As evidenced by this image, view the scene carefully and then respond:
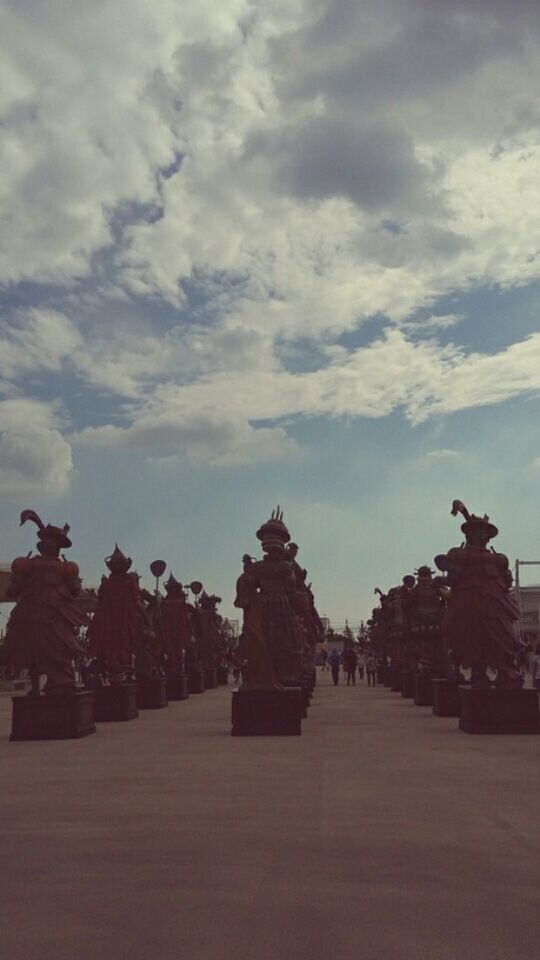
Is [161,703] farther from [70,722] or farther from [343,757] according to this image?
[343,757]

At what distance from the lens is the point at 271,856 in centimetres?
546

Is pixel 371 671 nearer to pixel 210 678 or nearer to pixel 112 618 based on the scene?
pixel 210 678

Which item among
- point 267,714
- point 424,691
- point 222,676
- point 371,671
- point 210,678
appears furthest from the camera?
point 222,676

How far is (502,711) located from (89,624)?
6.67 metres

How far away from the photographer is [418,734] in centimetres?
1276

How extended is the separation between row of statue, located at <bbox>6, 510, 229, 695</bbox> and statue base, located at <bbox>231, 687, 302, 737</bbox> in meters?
2.44

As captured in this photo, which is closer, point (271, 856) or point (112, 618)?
point (271, 856)

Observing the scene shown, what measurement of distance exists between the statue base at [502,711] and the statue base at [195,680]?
15269 millimetres

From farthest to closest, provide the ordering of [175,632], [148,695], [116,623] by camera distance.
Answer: [175,632] < [148,695] < [116,623]

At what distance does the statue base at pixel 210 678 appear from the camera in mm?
30225

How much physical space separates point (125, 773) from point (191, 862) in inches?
→ 151

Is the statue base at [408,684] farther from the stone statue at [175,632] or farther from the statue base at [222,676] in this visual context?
the statue base at [222,676]

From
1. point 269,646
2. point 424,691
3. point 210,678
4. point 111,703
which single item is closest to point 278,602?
point 269,646

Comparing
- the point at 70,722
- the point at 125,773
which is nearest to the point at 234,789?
the point at 125,773
